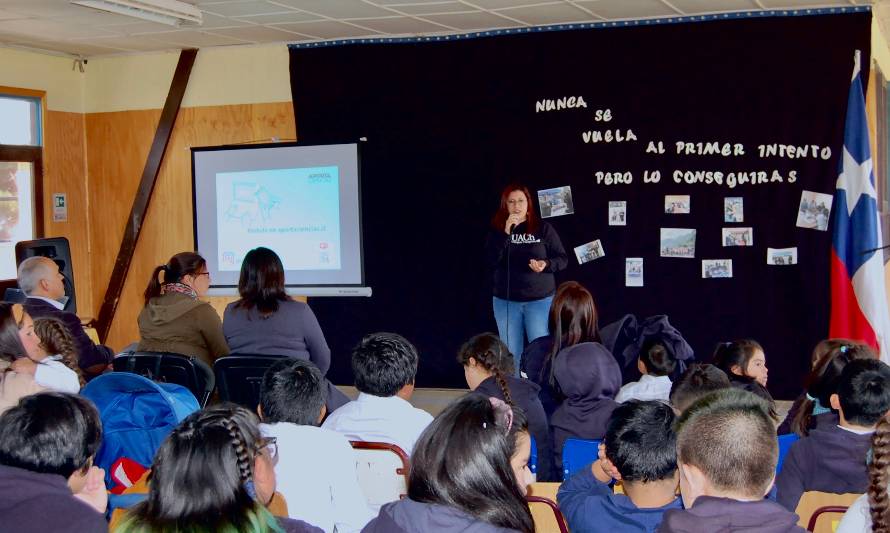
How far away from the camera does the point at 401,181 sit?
288 inches

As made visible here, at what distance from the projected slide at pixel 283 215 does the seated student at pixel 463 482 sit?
535cm

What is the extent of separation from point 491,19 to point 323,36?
1428 millimetres

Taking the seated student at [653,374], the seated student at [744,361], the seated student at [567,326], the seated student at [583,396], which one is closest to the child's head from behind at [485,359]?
the seated student at [583,396]

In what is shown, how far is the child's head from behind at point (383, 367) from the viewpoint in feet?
10.6

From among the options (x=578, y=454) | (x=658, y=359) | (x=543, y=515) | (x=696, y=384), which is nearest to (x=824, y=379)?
(x=696, y=384)

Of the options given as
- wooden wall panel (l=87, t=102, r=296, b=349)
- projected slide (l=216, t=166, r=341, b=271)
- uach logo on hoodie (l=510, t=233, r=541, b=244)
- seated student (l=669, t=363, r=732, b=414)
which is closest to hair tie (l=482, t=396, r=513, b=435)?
seated student (l=669, t=363, r=732, b=414)

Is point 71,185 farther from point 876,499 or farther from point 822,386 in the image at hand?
point 876,499

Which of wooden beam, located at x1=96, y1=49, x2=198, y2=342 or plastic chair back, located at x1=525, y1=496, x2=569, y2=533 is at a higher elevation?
wooden beam, located at x1=96, y1=49, x2=198, y2=342

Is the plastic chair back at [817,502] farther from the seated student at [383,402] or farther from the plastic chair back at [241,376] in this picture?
the plastic chair back at [241,376]

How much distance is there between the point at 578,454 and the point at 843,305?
3629 millimetres

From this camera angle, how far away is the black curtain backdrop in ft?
20.3

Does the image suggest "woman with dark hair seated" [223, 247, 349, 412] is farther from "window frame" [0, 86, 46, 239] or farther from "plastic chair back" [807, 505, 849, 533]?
"window frame" [0, 86, 46, 239]

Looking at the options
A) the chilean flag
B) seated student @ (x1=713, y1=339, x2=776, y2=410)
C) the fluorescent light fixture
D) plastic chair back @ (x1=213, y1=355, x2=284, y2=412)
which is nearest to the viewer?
seated student @ (x1=713, y1=339, x2=776, y2=410)

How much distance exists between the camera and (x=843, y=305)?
6.00 metres
